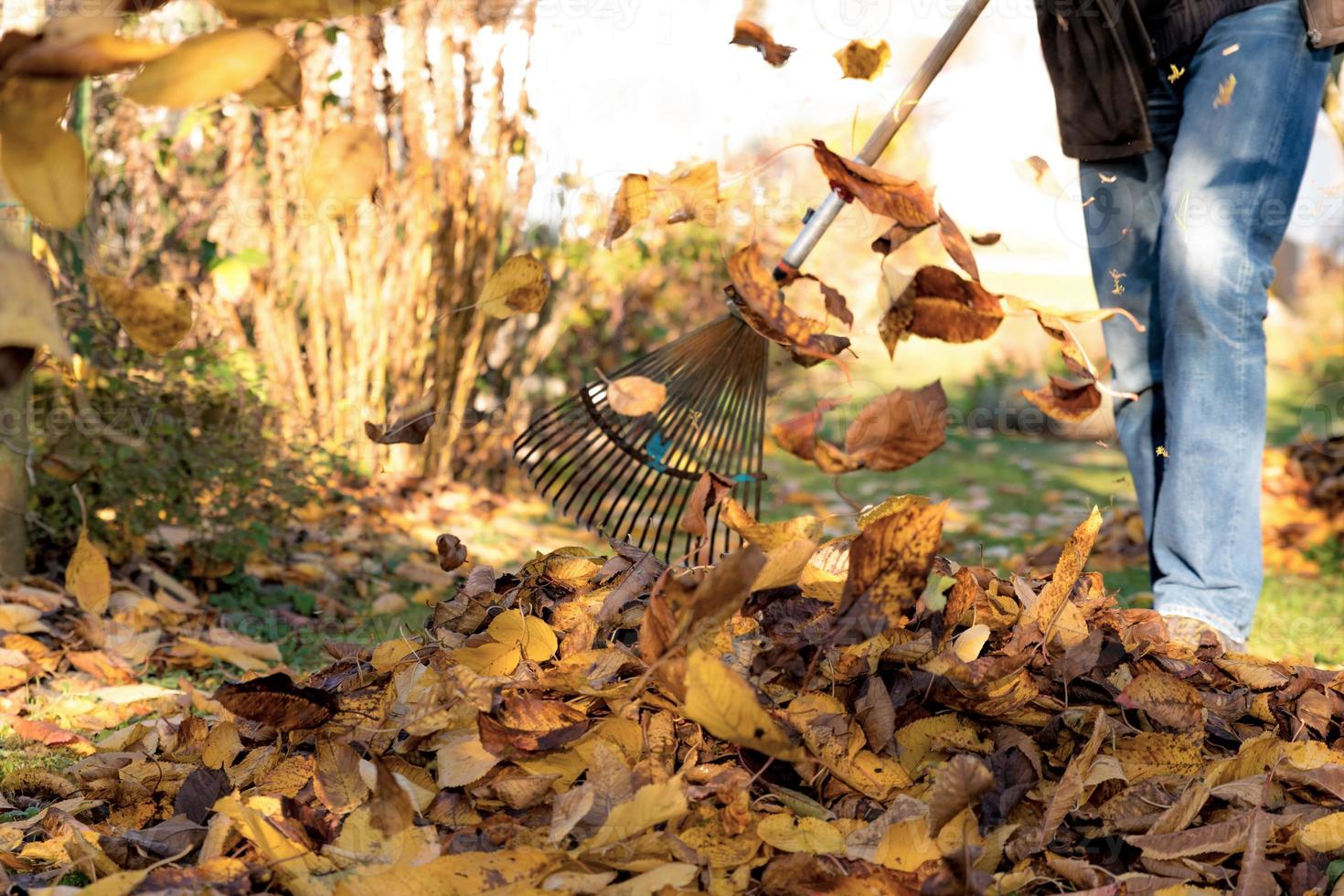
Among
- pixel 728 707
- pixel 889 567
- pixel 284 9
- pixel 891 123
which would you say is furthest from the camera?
pixel 891 123

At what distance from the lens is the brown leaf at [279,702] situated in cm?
123

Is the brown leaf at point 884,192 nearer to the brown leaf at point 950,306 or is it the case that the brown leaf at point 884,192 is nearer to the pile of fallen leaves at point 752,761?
the brown leaf at point 950,306

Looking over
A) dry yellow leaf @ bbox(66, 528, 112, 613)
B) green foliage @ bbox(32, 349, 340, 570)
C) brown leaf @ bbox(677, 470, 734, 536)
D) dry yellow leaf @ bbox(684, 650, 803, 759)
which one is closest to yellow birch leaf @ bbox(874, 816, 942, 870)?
dry yellow leaf @ bbox(684, 650, 803, 759)

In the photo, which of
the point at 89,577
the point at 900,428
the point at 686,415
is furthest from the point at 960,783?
the point at 89,577

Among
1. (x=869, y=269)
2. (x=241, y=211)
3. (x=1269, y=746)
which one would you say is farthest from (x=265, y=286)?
(x=869, y=269)

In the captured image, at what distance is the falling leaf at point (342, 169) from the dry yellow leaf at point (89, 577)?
38.0 inches

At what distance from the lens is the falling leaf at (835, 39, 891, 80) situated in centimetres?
144

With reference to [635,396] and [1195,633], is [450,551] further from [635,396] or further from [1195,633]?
[1195,633]

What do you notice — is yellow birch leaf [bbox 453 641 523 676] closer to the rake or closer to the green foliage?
the rake

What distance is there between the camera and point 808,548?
1.21m

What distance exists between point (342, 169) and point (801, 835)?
738 millimetres

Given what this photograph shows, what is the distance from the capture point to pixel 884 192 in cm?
122

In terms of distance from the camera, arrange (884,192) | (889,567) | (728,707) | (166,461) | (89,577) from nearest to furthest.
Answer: (728,707) → (889,567) → (884,192) → (89,577) → (166,461)

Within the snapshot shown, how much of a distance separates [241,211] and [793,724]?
3380 millimetres
